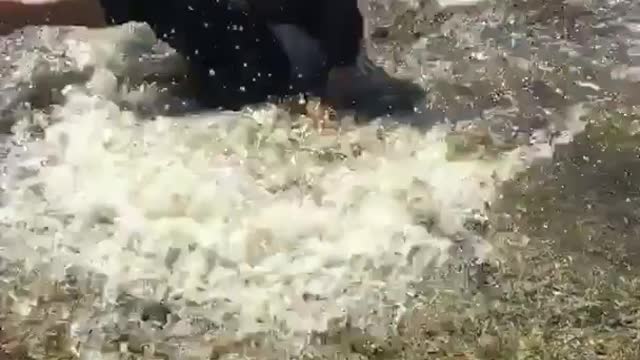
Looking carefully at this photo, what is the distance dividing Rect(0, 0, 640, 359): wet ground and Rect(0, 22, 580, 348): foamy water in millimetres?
33

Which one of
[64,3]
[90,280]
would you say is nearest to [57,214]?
[90,280]

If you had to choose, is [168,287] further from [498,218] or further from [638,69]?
[638,69]

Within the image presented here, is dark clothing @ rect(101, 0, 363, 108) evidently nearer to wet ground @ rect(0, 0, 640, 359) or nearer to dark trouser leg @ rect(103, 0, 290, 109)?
dark trouser leg @ rect(103, 0, 290, 109)

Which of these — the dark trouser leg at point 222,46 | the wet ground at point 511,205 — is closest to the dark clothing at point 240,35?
the dark trouser leg at point 222,46

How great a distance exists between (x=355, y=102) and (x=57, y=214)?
0.62 metres

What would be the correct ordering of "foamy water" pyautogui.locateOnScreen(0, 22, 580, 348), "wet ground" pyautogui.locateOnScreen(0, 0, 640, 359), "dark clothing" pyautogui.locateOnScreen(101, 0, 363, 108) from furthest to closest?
"dark clothing" pyautogui.locateOnScreen(101, 0, 363, 108) < "foamy water" pyautogui.locateOnScreen(0, 22, 580, 348) < "wet ground" pyautogui.locateOnScreen(0, 0, 640, 359)

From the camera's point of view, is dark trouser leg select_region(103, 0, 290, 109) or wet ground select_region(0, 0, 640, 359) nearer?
wet ground select_region(0, 0, 640, 359)

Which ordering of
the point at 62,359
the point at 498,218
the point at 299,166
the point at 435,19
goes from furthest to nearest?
the point at 435,19
the point at 299,166
the point at 498,218
the point at 62,359

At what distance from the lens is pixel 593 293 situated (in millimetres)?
1410

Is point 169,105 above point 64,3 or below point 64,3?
below

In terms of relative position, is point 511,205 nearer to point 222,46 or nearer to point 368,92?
point 368,92

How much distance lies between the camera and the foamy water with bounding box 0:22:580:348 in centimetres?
146

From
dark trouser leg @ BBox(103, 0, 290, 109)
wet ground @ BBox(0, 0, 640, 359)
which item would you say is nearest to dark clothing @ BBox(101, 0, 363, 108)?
dark trouser leg @ BBox(103, 0, 290, 109)

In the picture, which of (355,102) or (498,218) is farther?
(355,102)
